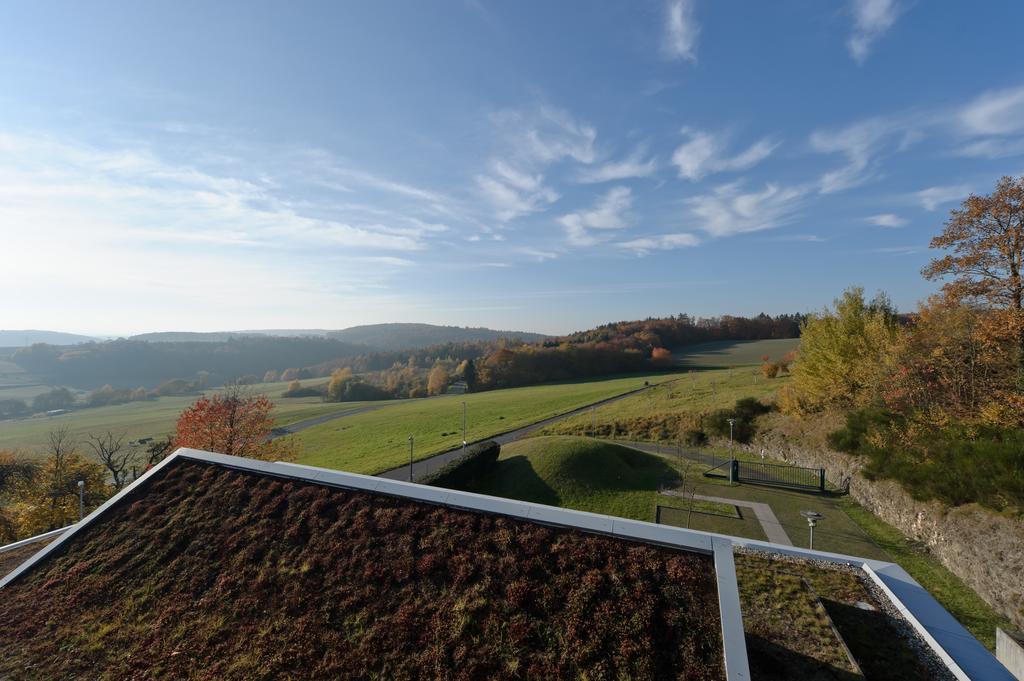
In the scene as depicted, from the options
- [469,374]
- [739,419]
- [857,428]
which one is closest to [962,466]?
[857,428]

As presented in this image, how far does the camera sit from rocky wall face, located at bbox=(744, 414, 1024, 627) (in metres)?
13.6

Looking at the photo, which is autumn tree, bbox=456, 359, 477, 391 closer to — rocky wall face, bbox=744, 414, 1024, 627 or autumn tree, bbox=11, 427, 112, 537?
autumn tree, bbox=11, 427, 112, 537

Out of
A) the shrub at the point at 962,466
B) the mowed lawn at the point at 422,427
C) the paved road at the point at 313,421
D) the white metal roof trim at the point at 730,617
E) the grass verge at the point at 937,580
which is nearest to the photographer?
the white metal roof trim at the point at 730,617

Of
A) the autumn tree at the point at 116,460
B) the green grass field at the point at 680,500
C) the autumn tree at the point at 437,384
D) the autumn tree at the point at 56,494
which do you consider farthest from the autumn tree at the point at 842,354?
the autumn tree at the point at 437,384

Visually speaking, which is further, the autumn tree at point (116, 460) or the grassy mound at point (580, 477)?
the autumn tree at point (116, 460)

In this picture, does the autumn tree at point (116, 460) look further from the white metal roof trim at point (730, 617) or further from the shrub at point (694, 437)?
the shrub at point (694, 437)

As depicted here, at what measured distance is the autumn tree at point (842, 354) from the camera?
2825 cm

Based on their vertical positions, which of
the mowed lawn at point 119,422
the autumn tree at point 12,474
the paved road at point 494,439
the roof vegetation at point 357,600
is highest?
the roof vegetation at point 357,600

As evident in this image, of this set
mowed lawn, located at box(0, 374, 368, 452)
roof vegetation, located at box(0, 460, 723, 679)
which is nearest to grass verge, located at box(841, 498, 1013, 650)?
roof vegetation, located at box(0, 460, 723, 679)

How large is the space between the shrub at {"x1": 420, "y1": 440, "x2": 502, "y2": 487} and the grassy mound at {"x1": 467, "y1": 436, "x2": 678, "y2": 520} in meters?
0.69

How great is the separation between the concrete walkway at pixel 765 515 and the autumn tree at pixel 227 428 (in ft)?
90.0

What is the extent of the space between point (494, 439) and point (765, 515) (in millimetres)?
23892

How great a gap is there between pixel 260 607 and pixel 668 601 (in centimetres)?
680

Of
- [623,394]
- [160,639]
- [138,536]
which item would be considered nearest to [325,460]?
[138,536]
